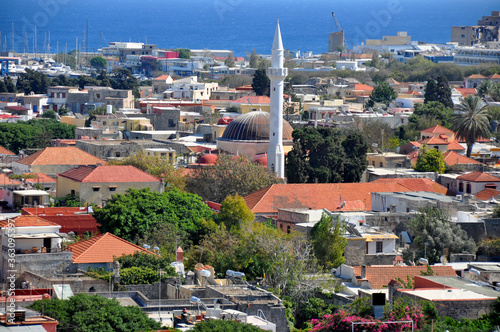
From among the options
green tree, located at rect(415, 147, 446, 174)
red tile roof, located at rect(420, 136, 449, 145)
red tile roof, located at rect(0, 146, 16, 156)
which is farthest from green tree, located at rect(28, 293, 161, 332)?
red tile roof, located at rect(420, 136, 449, 145)

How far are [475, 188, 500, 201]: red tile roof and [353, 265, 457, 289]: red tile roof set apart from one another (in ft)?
56.6

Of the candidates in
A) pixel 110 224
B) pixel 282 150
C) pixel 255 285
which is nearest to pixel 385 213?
pixel 110 224

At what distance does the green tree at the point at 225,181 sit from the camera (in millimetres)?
47531

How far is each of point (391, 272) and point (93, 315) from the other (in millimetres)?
10532

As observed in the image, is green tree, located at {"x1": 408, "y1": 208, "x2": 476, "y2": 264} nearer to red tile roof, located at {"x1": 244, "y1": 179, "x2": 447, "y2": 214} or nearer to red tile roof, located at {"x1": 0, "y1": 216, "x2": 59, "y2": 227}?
red tile roof, located at {"x1": 244, "y1": 179, "x2": 447, "y2": 214}

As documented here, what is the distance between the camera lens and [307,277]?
96.1 feet

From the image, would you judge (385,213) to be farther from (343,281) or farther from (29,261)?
(29,261)

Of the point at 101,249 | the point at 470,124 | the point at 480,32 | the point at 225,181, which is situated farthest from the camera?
the point at 480,32

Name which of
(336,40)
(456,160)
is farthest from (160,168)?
(336,40)

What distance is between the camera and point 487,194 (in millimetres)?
48594

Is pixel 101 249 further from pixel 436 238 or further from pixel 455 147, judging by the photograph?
pixel 455 147

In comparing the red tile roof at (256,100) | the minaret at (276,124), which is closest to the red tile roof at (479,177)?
the minaret at (276,124)

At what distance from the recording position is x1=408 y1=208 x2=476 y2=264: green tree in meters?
36.0

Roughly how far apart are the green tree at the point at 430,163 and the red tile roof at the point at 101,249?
87.1 feet
